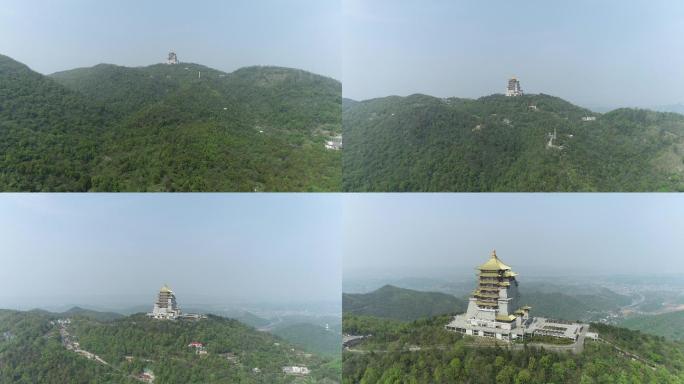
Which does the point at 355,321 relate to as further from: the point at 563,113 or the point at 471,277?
the point at 563,113

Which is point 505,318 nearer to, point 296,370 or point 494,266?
point 494,266

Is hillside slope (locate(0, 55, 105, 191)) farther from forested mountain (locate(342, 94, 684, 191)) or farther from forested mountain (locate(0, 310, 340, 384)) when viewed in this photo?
forested mountain (locate(342, 94, 684, 191))

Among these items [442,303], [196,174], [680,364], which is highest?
[196,174]

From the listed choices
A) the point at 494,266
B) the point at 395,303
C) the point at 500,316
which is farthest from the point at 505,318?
the point at 395,303

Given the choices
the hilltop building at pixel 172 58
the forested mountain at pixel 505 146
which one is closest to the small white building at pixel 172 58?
the hilltop building at pixel 172 58

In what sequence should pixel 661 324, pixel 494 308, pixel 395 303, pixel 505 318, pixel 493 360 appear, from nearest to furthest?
pixel 493 360 → pixel 505 318 → pixel 494 308 → pixel 661 324 → pixel 395 303

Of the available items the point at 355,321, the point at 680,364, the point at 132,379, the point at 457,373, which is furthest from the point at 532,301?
the point at 132,379
